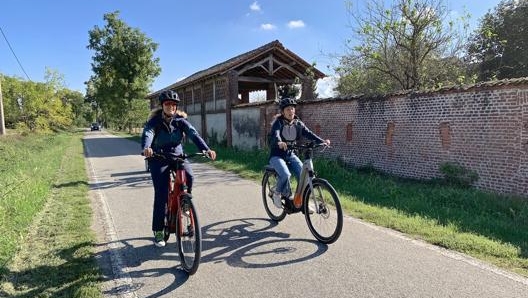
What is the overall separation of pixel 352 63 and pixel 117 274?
628 inches

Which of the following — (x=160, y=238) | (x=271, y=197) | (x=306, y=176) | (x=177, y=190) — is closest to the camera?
(x=177, y=190)

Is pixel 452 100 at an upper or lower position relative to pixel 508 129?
upper

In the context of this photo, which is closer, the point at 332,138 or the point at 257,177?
the point at 257,177

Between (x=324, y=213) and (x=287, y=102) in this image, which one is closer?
(x=324, y=213)

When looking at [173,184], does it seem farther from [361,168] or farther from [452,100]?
[361,168]

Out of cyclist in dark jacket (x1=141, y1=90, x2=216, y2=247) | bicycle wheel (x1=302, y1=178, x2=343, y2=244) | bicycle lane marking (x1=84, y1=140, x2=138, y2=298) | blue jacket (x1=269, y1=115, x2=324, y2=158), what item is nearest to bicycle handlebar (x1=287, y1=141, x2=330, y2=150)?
blue jacket (x1=269, y1=115, x2=324, y2=158)

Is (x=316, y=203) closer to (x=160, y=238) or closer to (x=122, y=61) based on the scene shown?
(x=160, y=238)

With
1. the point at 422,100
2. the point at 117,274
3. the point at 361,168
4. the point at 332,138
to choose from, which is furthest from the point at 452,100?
the point at 117,274

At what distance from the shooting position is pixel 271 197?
22.2 ft

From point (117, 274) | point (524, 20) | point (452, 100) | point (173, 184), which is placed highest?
point (524, 20)

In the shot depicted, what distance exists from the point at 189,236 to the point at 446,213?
4.55 metres

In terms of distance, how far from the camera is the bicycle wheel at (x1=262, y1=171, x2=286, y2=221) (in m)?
6.68

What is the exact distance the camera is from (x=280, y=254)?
5055mm

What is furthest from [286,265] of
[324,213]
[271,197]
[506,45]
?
[506,45]
